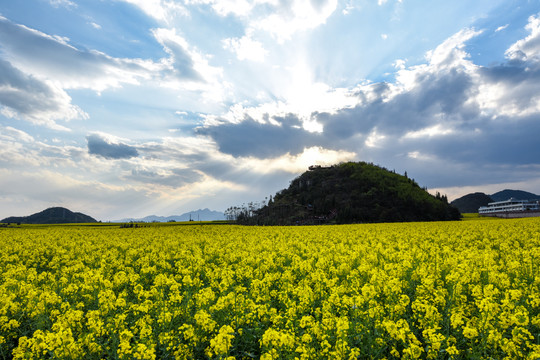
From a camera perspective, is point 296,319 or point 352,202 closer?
point 296,319

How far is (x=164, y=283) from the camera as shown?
11414 mm

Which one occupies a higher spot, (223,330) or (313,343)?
(223,330)

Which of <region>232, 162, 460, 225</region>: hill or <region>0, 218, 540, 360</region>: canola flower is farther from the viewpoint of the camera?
<region>232, 162, 460, 225</region>: hill

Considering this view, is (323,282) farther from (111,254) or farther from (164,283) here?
(111,254)

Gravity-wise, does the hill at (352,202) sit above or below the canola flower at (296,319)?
above

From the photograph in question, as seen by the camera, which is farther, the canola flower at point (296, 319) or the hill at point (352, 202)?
the hill at point (352, 202)

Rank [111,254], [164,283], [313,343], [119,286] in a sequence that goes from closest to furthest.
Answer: [313,343] < [164,283] < [119,286] < [111,254]

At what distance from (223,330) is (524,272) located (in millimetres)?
12509

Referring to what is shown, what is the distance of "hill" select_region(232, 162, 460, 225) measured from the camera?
117688 millimetres

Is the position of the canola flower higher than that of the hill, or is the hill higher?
the hill

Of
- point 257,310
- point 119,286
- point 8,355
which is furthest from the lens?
point 119,286

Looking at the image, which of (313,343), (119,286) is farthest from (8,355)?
(313,343)

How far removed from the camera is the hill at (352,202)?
11769 centimetres

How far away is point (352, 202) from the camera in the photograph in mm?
132000
